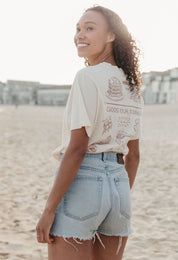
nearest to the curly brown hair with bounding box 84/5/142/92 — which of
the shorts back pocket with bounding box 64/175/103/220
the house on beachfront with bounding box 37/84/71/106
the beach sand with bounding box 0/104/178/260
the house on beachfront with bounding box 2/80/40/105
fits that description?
the shorts back pocket with bounding box 64/175/103/220

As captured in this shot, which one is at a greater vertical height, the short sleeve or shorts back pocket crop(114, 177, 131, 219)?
the short sleeve

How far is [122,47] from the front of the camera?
5.11 ft

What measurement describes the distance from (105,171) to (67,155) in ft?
0.63

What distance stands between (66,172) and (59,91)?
106 metres

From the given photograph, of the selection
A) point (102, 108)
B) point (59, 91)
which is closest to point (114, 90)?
point (102, 108)

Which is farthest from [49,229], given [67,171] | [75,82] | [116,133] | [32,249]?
[32,249]

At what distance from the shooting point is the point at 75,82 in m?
1.35

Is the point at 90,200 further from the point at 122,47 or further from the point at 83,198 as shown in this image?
the point at 122,47

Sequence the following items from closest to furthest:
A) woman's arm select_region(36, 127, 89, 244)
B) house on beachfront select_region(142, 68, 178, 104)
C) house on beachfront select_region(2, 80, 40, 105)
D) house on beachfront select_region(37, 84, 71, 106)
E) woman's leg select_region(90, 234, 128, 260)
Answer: woman's arm select_region(36, 127, 89, 244) → woman's leg select_region(90, 234, 128, 260) → house on beachfront select_region(142, 68, 178, 104) → house on beachfront select_region(37, 84, 71, 106) → house on beachfront select_region(2, 80, 40, 105)

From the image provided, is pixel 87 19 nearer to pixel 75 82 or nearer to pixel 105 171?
pixel 75 82

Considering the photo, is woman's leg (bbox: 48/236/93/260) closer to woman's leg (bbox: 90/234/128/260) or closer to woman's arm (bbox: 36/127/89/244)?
woman's arm (bbox: 36/127/89/244)

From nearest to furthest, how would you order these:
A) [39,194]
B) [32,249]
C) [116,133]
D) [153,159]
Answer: [116,133], [32,249], [39,194], [153,159]

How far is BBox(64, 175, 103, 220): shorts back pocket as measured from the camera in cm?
134

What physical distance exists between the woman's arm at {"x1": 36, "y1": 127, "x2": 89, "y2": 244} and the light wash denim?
4 centimetres
